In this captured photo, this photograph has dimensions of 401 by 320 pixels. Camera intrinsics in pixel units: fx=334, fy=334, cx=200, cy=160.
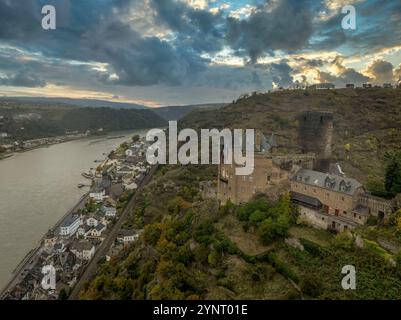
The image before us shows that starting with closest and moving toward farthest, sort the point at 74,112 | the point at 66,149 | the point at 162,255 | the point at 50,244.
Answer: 1. the point at 162,255
2. the point at 50,244
3. the point at 66,149
4. the point at 74,112

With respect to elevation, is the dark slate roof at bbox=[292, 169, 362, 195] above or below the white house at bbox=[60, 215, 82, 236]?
above

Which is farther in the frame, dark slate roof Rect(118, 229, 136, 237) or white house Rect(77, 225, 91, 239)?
white house Rect(77, 225, 91, 239)

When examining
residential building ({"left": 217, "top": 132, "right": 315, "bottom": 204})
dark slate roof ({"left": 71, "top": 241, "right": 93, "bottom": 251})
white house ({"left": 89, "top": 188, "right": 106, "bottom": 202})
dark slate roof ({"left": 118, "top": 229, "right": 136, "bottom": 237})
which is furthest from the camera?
white house ({"left": 89, "top": 188, "right": 106, "bottom": 202})

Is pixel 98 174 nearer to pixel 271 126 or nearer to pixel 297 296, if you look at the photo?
pixel 271 126

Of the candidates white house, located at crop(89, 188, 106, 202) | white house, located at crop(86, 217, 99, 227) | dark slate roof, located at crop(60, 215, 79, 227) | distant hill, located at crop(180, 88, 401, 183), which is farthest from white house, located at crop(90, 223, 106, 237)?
distant hill, located at crop(180, 88, 401, 183)

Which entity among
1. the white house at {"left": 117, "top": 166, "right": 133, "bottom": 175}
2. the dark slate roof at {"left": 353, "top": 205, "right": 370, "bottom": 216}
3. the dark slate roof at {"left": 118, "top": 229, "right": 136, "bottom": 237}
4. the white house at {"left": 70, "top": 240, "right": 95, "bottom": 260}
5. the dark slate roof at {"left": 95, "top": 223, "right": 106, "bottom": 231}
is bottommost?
the white house at {"left": 70, "top": 240, "right": 95, "bottom": 260}

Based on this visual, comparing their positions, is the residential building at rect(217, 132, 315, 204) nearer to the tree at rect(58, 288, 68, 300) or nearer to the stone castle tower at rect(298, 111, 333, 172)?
the stone castle tower at rect(298, 111, 333, 172)

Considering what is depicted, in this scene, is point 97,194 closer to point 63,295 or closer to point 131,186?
point 131,186
